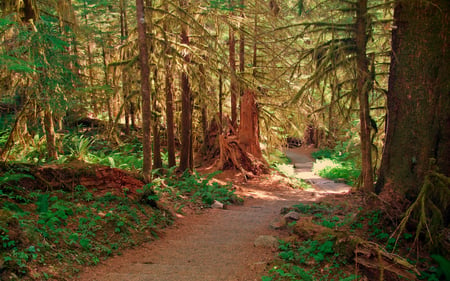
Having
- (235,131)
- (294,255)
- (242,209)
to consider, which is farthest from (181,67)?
(235,131)

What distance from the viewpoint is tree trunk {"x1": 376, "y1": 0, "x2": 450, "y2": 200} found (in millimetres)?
Result: 4660

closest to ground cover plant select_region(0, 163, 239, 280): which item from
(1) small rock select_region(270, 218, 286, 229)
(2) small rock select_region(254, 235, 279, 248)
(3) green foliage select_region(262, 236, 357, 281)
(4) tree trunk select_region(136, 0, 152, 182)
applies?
(4) tree trunk select_region(136, 0, 152, 182)

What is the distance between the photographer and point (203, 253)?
566cm

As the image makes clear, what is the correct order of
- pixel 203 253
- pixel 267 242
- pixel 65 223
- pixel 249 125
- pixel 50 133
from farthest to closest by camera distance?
1. pixel 249 125
2. pixel 50 133
3. pixel 267 242
4. pixel 203 253
5. pixel 65 223

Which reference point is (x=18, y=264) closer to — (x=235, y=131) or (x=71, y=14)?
(x=71, y=14)

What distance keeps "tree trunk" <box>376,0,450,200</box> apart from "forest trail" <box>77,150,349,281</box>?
2504 millimetres

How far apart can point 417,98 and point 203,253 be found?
13.9ft

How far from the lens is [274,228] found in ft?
23.4

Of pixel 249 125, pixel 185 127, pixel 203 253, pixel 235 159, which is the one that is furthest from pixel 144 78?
pixel 249 125

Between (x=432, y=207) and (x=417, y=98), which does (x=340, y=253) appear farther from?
(x=417, y=98)

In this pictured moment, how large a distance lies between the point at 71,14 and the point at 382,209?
9290 millimetres

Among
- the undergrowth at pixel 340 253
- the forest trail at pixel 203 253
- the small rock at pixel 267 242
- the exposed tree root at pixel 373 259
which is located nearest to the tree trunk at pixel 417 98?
the undergrowth at pixel 340 253

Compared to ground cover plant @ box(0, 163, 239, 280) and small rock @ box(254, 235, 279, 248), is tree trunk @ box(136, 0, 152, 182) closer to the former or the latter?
ground cover plant @ box(0, 163, 239, 280)

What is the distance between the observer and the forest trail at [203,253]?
4.44 meters
